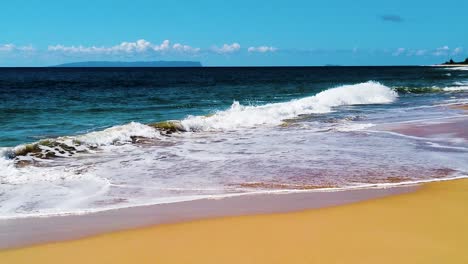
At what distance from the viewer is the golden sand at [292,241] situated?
4.37 meters

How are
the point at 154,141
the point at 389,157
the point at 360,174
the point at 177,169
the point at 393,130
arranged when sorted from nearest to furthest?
the point at 360,174, the point at 177,169, the point at 389,157, the point at 154,141, the point at 393,130

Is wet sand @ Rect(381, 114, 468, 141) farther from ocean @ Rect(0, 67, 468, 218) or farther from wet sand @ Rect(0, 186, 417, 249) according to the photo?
wet sand @ Rect(0, 186, 417, 249)

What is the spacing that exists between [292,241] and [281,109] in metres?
16.3

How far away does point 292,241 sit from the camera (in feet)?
15.6

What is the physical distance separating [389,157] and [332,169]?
1.83 meters

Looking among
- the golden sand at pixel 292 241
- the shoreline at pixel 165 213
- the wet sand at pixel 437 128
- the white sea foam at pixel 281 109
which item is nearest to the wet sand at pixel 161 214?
the shoreline at pixel 165 213

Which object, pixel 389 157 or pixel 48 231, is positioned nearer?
pixel 48 231

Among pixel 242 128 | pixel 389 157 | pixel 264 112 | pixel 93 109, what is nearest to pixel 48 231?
pixel 389 157

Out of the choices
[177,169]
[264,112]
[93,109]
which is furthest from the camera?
[93,109]

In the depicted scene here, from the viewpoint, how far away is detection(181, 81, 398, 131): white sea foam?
16.6 meters

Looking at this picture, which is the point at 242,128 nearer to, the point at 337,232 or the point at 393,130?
the point at 393,130

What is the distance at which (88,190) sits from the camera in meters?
7.24

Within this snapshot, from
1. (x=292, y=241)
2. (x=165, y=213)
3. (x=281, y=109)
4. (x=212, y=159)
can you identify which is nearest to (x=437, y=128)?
(x=281, y=109)

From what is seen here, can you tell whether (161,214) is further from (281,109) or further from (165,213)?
(281,109)
